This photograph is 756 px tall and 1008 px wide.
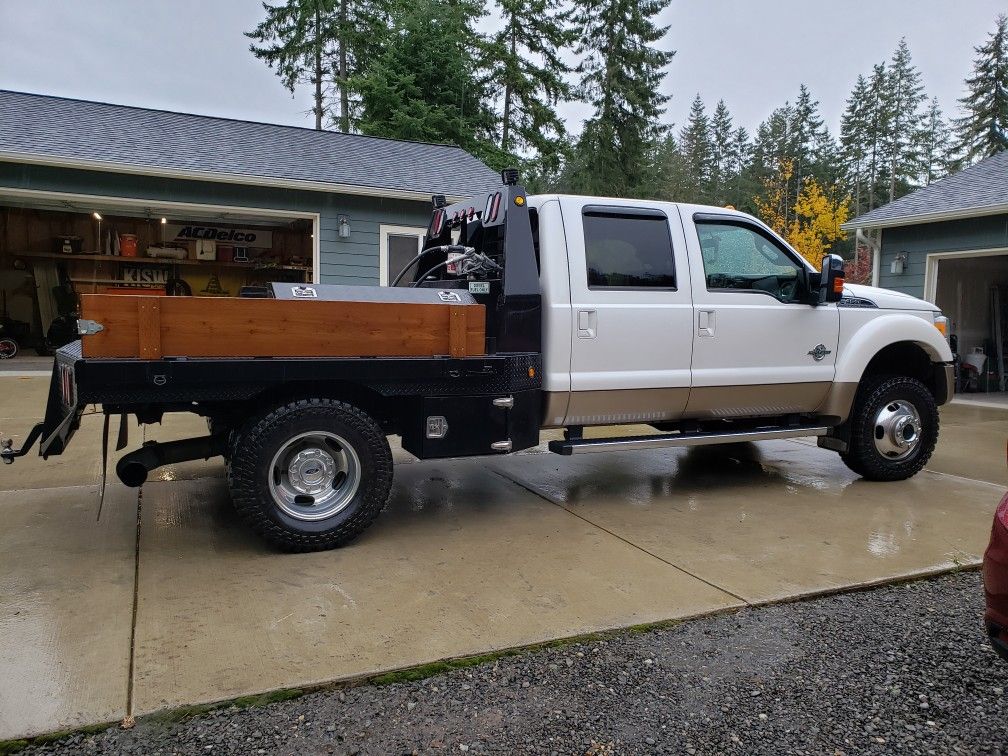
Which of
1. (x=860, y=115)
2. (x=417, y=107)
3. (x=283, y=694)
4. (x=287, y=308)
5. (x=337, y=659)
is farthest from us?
(x=860, y=115)

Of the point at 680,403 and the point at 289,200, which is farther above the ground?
the point at 289,200

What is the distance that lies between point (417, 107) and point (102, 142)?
1345 cm

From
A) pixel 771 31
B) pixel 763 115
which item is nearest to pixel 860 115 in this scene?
pixel 763 115

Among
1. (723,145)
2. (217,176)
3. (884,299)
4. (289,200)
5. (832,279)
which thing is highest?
(723,145)

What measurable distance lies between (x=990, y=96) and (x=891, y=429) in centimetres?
4535

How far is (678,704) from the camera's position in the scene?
2.52 m

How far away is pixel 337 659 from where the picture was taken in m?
2.73

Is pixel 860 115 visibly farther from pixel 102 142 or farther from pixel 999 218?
pixel 102 142

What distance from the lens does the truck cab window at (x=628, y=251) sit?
182 inches

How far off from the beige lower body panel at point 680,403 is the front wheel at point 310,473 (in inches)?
49.3

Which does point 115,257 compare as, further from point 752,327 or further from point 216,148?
point 752,327

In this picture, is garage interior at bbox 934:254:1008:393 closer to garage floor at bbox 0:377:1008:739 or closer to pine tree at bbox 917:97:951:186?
garage floor at bbox 0:377:1008:739

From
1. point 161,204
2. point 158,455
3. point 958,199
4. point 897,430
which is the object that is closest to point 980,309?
point 958,199

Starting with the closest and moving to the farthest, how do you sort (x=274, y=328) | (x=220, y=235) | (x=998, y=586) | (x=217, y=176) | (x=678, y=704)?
(x=998, y=586) < (x=678, y=704) < (x=274, y=328) < (x=217, y=176) < (x=220, y=235)
